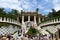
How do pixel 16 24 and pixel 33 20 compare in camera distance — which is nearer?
pixel 16 24

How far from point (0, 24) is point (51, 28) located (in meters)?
7.95

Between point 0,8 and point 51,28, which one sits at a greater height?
point 0,8

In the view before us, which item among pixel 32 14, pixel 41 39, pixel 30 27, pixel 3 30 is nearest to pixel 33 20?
pixel 32 14

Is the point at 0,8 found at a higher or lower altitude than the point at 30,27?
higher

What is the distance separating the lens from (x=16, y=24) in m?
38.2

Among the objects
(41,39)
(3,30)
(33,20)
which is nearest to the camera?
(41,39)

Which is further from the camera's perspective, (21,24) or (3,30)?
(21,24)

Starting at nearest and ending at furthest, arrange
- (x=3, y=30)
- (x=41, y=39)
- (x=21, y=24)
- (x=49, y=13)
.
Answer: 1. (x=41, y=39)
2. (x=3, y=30)
3. (x=21, y=24)
4. (x=49, y=13)

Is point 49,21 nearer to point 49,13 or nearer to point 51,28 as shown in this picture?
point 51,28

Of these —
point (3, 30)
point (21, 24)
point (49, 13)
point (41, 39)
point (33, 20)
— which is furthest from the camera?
point (49, 13)

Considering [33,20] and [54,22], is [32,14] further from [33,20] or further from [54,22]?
[54,22]

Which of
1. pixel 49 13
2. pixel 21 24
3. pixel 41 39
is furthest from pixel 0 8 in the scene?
pixel 41 39

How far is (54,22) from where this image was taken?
37.3m

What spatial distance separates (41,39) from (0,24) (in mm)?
17429
